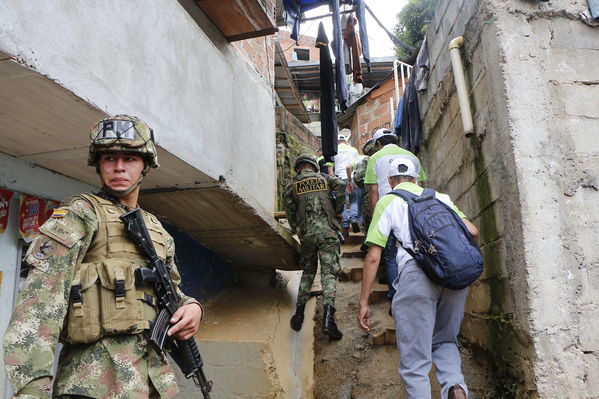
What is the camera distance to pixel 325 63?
6.80 metres

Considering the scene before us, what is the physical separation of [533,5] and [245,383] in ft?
12.4

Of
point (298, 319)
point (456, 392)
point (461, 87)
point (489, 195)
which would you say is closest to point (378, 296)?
point (298, 319)

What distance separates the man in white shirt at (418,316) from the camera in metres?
2.52

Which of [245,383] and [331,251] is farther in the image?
[331,251]

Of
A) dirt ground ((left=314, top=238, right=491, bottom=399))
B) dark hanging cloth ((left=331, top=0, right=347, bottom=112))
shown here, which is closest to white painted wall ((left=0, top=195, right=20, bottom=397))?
dirt ground ((left=314, top=238, right=491, bottom=399))

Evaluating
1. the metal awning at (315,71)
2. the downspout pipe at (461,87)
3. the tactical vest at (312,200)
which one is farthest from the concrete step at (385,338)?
the metal awning at (315,71)

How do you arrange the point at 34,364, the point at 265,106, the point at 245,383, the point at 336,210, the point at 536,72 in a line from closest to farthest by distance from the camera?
the point at 34,364
the point at 536,72
the point at 245,383
the point at 336,210
the point at 265,106

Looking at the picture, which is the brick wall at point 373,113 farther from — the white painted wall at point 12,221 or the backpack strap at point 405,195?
the white painted wall at point 12,221

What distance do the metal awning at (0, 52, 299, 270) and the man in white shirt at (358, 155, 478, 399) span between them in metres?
1.67

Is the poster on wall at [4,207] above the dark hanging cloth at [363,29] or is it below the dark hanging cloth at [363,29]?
below

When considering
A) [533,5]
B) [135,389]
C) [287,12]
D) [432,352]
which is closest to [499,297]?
[432,352]

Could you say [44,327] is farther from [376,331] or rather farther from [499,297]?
[376,331]

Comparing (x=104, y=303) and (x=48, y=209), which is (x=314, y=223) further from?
(x=104, y=303)

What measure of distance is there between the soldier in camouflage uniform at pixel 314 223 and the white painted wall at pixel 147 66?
68 centimetres
